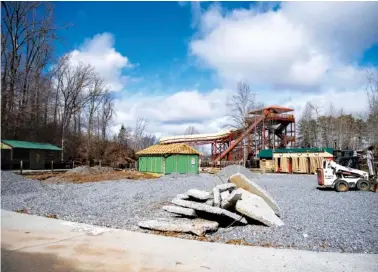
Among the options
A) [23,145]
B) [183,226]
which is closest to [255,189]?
[183,226]

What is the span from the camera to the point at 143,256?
5680 millimetres

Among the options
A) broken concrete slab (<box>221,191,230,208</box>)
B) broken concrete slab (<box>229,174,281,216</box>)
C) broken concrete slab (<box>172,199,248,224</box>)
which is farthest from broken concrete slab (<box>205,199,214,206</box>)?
broken concrete slab (<box>229,174,281,216</box>)

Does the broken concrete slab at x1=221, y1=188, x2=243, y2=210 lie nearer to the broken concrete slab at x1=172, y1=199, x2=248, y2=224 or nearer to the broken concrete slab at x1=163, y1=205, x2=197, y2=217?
the broken concrete slab at x1=172, y1=199, x2=248, y2=224

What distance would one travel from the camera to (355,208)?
445 inches

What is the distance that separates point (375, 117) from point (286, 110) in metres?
11.7

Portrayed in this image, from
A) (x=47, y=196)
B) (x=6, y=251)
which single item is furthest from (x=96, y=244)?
(x=47, y=196)

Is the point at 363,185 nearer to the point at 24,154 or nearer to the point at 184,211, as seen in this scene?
the point at 184,211

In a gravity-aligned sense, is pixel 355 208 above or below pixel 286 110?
below

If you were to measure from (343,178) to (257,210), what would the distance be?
11.8 m

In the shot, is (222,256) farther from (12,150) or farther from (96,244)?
(12,150)

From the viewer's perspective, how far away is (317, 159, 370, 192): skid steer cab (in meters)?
17.4

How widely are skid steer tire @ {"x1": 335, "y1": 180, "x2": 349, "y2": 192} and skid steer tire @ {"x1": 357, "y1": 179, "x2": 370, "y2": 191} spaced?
76 cm

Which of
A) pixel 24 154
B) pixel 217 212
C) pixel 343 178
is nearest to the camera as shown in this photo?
pixel 217 212

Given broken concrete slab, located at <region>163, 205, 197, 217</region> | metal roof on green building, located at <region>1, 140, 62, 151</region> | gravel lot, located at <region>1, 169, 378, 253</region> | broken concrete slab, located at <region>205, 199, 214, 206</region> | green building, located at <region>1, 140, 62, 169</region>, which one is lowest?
gravel lot, located at <region>1, 169, 378, 253</region>
